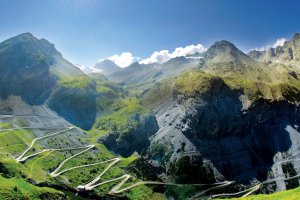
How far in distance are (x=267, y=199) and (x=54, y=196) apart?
113384 millimetres

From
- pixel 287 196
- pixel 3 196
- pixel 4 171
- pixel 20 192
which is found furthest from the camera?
pixel 4 171

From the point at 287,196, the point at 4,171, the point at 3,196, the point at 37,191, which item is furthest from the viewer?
the point at 4,171

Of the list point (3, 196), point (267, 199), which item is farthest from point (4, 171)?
point (267, 199)

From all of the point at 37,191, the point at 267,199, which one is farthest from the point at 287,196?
the point at 37,191

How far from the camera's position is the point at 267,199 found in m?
96.5

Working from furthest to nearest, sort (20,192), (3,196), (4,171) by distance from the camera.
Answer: (4,171)
(20,192)
(3,196)

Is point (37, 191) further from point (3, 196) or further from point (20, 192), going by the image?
point (3, 196)

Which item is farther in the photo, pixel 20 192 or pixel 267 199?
pixel 20 192

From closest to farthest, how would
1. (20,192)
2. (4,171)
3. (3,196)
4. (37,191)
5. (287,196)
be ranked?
(287,196), (3,196), (20,192), (37,191), (4,171)

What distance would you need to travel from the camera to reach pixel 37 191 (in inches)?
6983

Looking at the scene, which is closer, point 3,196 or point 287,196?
point 287,196

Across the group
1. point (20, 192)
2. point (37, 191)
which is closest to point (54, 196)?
point (37, 191)

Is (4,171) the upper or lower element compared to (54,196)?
upper

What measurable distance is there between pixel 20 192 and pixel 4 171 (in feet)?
119
